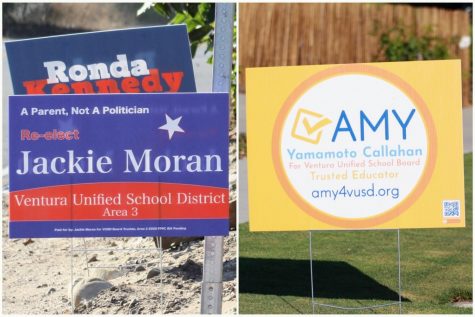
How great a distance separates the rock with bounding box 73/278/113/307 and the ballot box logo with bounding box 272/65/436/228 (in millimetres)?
2130

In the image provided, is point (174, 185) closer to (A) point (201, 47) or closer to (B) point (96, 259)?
(B) point (96, 259)

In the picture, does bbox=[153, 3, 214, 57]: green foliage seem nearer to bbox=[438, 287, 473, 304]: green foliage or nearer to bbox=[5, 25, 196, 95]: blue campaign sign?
bbox=[5, 25, 196, 95]: blue campaign sign

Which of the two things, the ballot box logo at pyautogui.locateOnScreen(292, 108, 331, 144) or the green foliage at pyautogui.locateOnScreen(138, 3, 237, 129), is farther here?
the green foliage at pyautogui.locateOnScreen(138, 3, 237, 129)

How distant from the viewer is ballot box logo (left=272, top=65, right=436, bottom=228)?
7.34 meters

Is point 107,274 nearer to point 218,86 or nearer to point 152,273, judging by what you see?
point 152,273

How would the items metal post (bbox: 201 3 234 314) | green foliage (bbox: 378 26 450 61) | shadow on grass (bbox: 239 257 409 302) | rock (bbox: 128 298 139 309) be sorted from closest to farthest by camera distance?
1. metal post (bbox: 201 3 234 314)
2. rock (bbox: 128 298 139 309)
3. shadow on grass (bbox: 239 257 409 302)
4. green foliage (bbox: 378 26 450 61)

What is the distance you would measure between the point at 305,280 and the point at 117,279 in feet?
6.27

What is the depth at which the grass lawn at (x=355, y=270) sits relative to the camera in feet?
28.1

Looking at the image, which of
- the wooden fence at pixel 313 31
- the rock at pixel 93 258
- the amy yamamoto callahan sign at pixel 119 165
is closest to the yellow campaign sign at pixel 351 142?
the amy yamamoto callahan sign at pixel 119 165

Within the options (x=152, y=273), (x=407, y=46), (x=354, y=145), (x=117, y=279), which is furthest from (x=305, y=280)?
(x=407, y=46)

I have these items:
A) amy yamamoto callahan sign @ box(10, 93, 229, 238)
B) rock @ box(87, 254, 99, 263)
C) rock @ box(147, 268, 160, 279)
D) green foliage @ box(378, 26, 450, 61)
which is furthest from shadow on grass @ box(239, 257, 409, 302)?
green foliage @ box(378, 26, 450, 61)

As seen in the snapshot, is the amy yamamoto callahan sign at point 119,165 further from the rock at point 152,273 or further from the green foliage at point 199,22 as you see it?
the green foliage at point 199,22

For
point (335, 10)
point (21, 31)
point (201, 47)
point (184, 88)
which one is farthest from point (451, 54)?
point (184, 88)

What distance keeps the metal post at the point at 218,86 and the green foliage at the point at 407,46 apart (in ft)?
48.7
